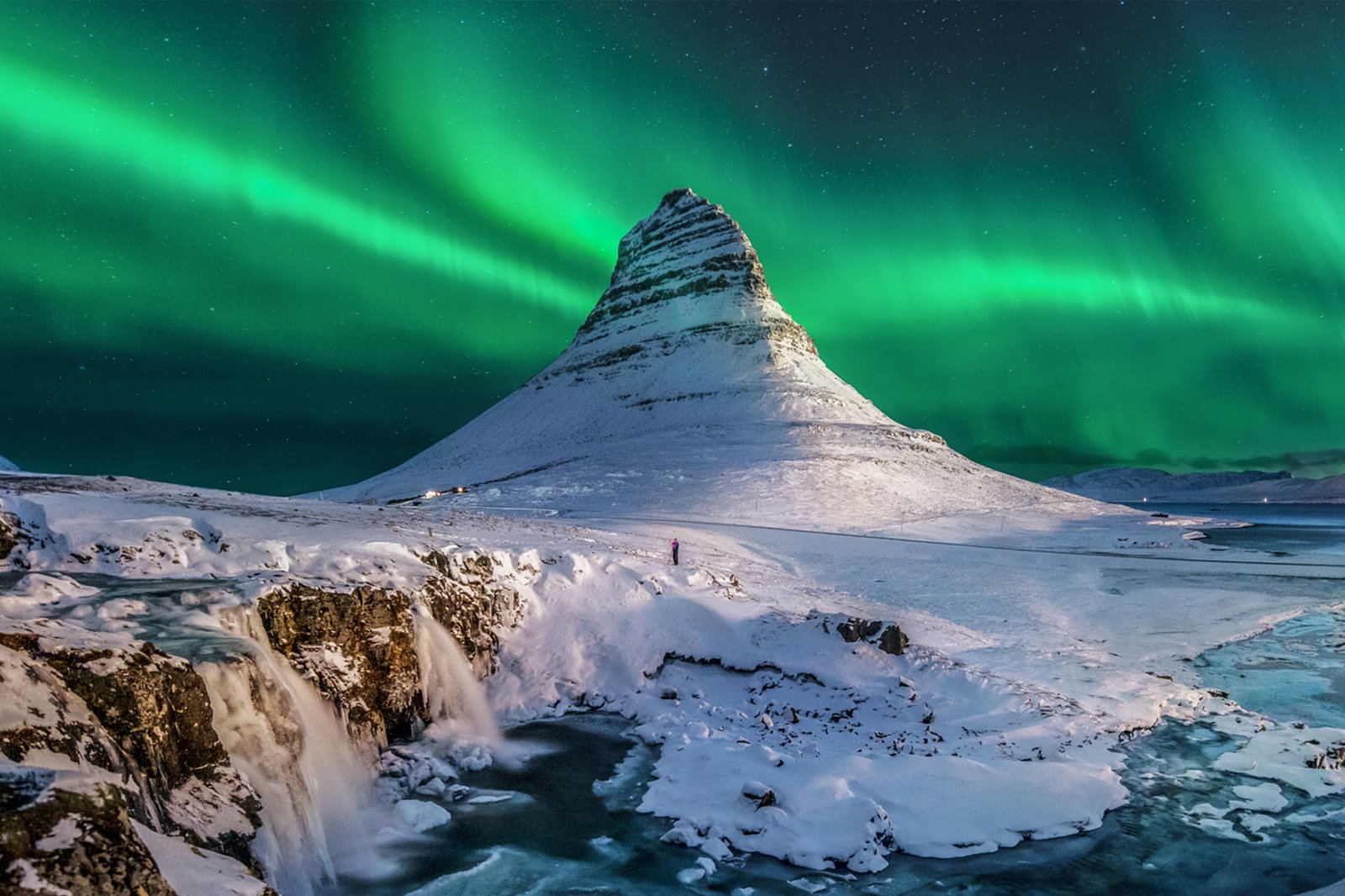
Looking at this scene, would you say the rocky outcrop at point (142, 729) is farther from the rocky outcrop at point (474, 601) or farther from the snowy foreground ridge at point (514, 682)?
the rocky outcrop at point (474, 601)

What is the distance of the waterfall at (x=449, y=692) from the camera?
500 inches

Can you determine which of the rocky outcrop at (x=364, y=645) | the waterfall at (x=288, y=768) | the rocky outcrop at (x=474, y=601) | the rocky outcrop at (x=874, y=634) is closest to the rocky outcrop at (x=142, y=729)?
the waterfall at (x=288, y=768)

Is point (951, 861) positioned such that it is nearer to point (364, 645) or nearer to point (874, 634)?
point (874, 634)

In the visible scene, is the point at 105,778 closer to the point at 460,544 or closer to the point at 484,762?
the point at 484,762

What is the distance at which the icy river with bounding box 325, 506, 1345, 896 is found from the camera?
26.6ft

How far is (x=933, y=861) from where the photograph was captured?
8.76 meters

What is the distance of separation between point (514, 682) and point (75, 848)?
11.6 metres

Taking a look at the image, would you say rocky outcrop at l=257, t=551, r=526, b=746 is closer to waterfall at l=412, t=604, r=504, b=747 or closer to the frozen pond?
waterfall at l=412, t=604, r=504, b=747

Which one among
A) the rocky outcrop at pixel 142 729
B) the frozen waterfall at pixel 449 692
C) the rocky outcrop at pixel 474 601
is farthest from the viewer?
the rocky outcrop at pixel 474 601

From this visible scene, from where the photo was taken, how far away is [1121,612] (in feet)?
76.5

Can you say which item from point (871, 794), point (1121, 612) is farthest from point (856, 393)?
point (871, 794)

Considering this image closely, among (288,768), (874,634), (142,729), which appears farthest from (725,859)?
(874,634)

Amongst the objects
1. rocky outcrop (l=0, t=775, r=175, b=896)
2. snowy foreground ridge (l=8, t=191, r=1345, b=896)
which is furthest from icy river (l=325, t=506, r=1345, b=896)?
rocky outcrop (l=0, t=775, r=175, b=896)

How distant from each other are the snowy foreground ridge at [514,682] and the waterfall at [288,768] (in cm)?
4
